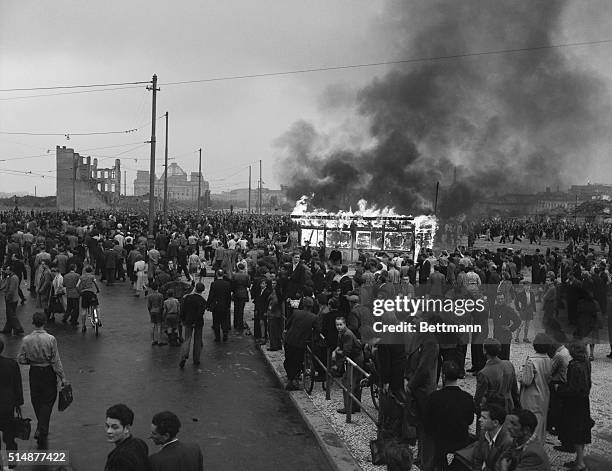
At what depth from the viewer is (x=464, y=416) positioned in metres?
4.52

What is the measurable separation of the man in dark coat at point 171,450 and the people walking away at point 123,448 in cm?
10

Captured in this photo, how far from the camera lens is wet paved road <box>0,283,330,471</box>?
6.16m

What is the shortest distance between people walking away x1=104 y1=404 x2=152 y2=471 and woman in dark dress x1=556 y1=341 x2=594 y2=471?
13.3 feet

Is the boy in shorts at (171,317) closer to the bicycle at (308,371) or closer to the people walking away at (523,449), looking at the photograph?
the bicycle at (308,371)

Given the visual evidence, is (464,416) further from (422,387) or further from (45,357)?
(45,357)

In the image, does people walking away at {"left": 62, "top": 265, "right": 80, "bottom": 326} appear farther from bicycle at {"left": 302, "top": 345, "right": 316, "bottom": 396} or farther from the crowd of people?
bicycle at {"left": 302, "top": 345, "right": 316, "bottom": 396}

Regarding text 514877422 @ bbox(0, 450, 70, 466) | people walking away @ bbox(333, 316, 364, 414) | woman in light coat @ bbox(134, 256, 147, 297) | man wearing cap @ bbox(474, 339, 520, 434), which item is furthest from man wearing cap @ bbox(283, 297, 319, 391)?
woman in light coat @ bbox(134, 256, 147, 297)

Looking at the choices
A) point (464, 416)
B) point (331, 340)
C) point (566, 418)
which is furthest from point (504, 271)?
point (464, 416)

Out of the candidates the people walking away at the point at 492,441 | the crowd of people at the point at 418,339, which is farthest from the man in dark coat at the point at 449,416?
the people walking away at the point at 492,441

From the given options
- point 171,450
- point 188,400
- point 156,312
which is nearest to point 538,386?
point 171,450

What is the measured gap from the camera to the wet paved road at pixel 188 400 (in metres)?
6.16

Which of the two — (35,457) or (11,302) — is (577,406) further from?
(11,302)

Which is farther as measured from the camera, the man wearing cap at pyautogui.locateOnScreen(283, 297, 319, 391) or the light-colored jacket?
the man wearing cap at pyautogui.locateOnScreen(283, 297, 319, 391)

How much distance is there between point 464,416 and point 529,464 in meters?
0.71
